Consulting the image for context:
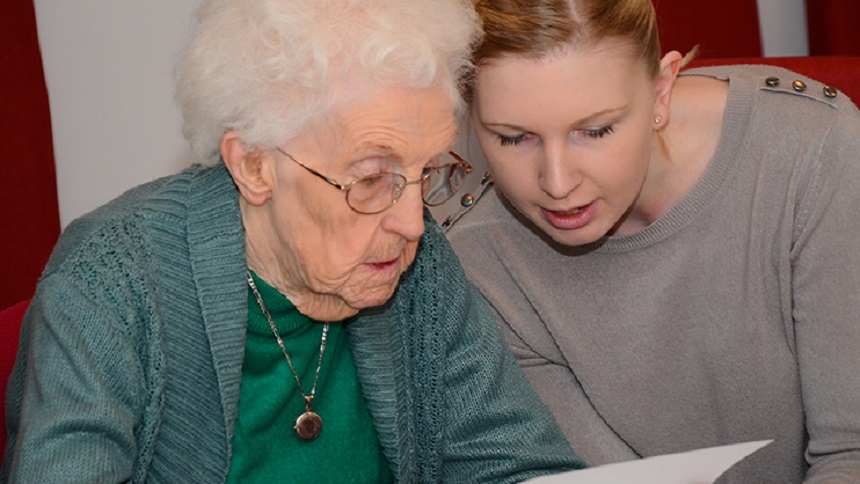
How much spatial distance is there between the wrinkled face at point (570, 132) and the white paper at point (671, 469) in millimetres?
469

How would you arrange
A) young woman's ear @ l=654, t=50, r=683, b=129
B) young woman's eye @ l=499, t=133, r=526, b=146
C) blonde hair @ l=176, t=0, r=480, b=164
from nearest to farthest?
blonde hair @ l=176, t=0, r=480, b=164
young woman's eye @ l=499, t=133, r=526, b=146
young woman's ear @ l=654, t=50, r=683, b=129

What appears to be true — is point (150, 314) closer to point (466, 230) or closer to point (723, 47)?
point (466, 230)

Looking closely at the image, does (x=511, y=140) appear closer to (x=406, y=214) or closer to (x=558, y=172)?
(x=558, y=172)

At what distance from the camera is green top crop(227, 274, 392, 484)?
157 centimetres

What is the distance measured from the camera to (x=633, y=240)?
1887mm

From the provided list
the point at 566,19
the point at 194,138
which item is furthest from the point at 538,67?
the point at 194,138

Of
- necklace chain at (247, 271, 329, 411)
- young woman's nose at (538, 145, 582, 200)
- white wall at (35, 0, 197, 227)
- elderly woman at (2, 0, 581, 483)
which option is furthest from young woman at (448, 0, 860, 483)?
white wall at (35, 0, 197, 227)

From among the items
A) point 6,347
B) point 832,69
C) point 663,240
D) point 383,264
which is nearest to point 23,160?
point 6,347

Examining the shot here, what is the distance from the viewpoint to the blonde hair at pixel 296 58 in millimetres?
1409

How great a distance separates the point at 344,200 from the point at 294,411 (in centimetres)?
36

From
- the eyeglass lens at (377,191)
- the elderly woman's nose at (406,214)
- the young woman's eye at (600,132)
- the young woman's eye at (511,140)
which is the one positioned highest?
the young woman's eye at (600,132)

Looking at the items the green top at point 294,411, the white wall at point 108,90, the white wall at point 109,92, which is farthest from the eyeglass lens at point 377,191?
the white wall at point 108,90

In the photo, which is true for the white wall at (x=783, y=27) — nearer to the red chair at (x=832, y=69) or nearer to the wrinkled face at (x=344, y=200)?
the red chair at (x=832, y=69)

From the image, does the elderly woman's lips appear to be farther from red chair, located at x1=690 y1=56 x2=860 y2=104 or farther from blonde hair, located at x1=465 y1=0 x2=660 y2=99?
red chair, located at x1=690 y1=56 x2=860 y2=104
